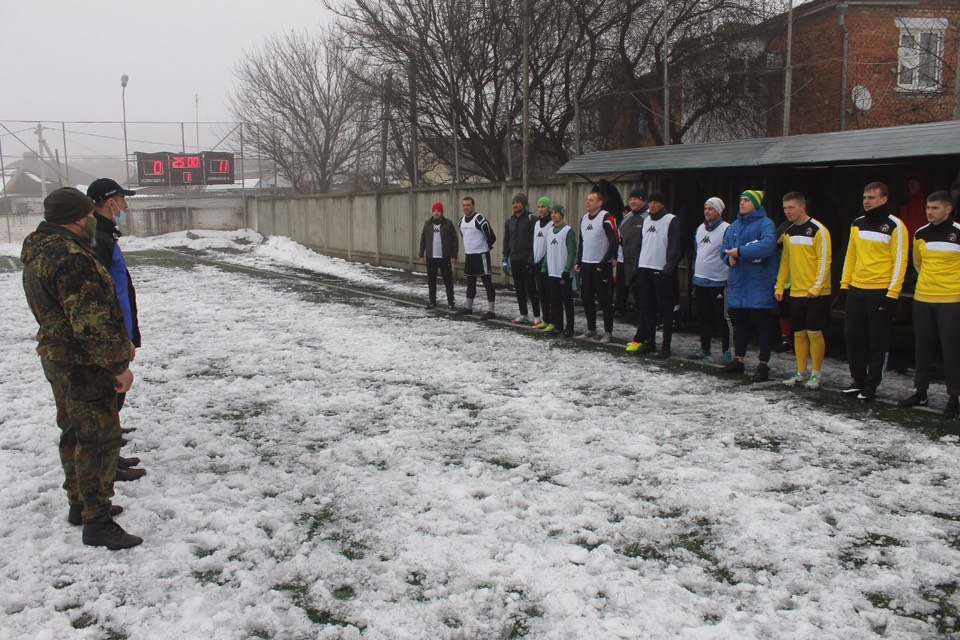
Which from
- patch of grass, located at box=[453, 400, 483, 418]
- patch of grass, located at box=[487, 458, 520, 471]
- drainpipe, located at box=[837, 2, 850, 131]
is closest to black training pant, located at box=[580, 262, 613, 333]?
patch of grass, located at box=[453, 400, 483, 418]

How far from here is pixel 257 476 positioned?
480cm

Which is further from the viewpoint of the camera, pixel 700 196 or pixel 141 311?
pixel 141 311

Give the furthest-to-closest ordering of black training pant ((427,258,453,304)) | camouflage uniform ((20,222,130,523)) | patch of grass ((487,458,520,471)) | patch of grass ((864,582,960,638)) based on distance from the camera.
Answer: black training pant ((427,258,453,304))
patch of grass ((487,458,520,471))
camouflage uniform ((20,222,130,523))
patch of grass ((864,582,960,638))

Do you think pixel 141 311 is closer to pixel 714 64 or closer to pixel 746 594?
pixel 746 594

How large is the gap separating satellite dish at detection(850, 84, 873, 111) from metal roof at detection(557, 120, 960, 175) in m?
8.89

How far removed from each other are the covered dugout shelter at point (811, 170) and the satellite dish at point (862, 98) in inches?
336

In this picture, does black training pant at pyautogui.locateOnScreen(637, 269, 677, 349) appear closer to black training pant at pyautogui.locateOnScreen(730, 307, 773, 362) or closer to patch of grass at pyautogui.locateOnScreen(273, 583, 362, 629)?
black training pant at pyautogui.locateOnScreen(730, 307, 773, 362)

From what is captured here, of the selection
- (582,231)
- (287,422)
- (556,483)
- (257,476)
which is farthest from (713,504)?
(582,231)

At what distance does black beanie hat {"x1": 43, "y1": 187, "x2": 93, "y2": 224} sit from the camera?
373 cm

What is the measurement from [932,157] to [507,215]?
8.78 meters

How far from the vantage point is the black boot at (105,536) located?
381 centimetres

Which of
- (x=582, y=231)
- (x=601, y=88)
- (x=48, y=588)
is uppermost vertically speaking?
(x=601, y=88)

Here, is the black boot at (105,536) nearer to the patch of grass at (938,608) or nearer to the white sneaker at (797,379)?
the patch of grass at (938,608)

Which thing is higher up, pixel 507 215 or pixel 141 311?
pixel 507 215
